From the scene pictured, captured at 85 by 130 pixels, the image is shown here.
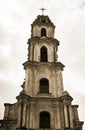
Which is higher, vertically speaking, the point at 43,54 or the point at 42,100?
the point at 43,54

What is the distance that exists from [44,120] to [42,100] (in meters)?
2.06

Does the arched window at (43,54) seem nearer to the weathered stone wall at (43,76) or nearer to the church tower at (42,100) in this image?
the church tower at (42,100)

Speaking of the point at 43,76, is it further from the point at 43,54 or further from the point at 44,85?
the point at 43,54

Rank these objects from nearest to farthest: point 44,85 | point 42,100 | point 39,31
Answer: point 42,100 < point 44,85 < point 39,31

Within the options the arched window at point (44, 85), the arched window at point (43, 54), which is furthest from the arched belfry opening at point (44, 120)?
the arched window at point (43, 54)

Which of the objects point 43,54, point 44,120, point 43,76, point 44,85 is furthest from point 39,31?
point 44,120

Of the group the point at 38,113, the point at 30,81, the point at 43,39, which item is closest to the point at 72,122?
the point at 38,113

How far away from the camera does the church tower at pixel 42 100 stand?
25.0 metres

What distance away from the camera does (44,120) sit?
25562 millimetres

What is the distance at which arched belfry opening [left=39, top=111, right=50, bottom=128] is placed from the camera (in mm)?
25183

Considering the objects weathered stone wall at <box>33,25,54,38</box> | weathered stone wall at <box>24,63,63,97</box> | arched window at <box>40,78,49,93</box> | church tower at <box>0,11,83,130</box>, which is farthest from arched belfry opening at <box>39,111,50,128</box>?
weathered stone wall at <box>33,25,54,38</box>

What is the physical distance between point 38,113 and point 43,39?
34.7ft

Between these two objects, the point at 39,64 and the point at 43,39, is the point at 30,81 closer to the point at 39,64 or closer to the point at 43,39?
the point at 39,64

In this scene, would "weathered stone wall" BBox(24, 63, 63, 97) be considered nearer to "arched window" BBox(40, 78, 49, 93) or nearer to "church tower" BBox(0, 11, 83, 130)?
"church tower" BBox(0, 11, 83, 130)
